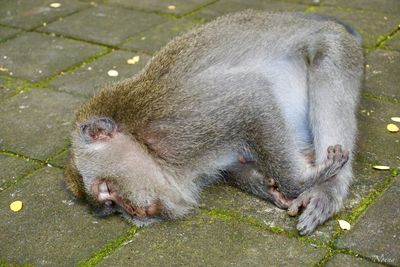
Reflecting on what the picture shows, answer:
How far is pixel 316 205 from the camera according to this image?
4008mm

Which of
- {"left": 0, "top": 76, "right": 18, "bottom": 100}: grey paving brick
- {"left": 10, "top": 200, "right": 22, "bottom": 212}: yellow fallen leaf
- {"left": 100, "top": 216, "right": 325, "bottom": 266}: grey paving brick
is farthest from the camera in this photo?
{"left": 0, "top": 76, "right": 18, "bottom": 100}: grey paving brick

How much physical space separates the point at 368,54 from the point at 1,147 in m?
3.41

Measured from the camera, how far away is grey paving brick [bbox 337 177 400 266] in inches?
143

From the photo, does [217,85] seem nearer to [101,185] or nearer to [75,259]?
[101,185]

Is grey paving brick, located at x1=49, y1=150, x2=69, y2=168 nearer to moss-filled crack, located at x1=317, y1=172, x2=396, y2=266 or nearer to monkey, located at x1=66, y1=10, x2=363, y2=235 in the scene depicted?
monkey, located at x1=66, y1=10, x2=363, y2=235

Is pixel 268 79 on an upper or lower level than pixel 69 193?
upper

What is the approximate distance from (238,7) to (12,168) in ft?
12.5

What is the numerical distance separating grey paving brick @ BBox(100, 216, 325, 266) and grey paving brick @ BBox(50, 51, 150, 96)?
2.22m

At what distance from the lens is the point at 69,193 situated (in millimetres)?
4469

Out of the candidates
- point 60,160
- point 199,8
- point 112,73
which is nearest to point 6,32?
point 112,73

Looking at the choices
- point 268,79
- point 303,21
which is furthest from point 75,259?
point 303,21

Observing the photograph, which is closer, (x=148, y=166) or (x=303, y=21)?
(x=148, y=166)

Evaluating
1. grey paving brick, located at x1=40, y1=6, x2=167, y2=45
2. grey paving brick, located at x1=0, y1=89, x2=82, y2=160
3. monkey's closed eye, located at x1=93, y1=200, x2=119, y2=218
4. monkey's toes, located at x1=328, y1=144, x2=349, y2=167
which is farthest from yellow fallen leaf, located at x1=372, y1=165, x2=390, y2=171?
grey paving brick, located at x1=40, y1=6, x2=167, y2=45

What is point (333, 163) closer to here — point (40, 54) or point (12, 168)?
point (12, 168)
